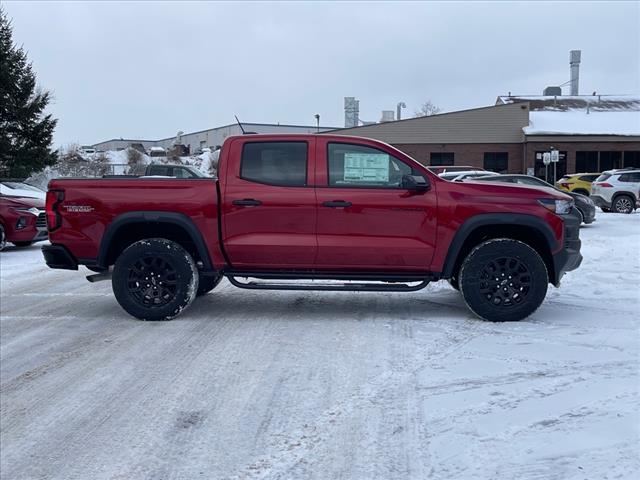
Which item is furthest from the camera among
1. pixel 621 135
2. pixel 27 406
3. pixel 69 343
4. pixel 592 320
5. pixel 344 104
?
pixel 344 104

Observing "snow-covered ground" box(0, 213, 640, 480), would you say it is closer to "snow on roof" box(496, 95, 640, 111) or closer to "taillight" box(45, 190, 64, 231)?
"taillight" box(45, 190, 64, 231)

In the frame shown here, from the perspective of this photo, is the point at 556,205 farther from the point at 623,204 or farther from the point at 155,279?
the point at 623,204

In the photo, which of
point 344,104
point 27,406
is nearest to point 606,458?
point 27,406

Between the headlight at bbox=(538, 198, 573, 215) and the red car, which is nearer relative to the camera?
the headlight at bbox=(538, 198, 573, 215)

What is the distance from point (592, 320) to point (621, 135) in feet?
121

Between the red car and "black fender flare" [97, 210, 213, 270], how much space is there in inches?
293

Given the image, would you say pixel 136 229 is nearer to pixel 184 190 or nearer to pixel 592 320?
pixel 184 190

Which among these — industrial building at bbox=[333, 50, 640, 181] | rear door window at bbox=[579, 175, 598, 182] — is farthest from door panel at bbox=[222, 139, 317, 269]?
industrial building at bbox=[333, 50, 640, 181]

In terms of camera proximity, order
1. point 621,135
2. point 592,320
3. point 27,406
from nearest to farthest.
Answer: point 27,406, point 592,320, point 621,135

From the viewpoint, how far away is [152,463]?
341 cm

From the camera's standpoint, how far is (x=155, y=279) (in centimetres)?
641

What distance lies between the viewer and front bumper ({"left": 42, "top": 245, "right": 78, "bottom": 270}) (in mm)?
6465

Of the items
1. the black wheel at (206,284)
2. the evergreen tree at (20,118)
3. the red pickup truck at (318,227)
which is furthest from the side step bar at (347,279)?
the evergreen tree at (20,118)

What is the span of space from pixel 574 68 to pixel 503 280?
181 ft
